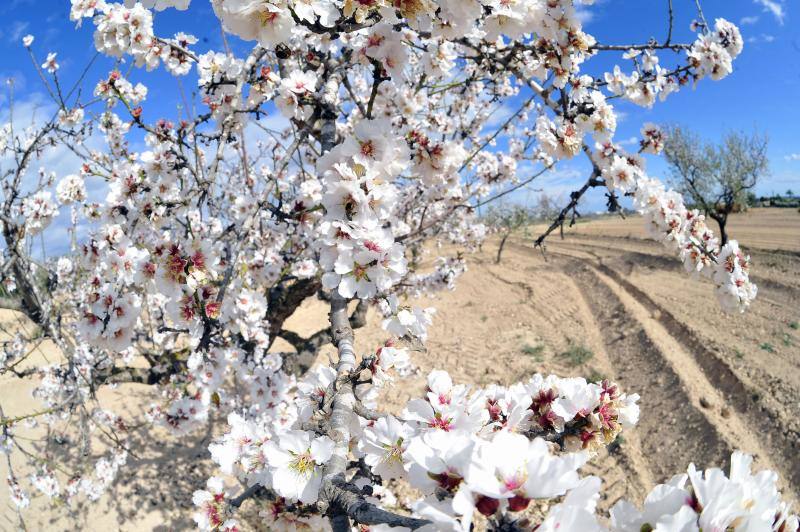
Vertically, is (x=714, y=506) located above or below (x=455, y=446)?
below

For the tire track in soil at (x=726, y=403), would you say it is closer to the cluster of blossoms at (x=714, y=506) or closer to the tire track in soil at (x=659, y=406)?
the tire track in soil at (x=659, y=406)

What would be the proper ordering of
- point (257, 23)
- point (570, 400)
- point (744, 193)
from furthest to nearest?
point (744, 193) → point (570, 400) → point (257, 23)

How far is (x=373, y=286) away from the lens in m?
1.41

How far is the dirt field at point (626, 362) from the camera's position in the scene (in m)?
4.73

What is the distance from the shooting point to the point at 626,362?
7.35m

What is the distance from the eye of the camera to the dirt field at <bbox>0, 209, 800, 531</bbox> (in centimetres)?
473

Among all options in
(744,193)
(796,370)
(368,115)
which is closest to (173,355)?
(368,115)

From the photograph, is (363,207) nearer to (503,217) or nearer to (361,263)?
(361,263)

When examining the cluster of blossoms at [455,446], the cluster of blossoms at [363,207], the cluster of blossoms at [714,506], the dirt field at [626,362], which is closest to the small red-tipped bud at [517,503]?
the cluster of blossoms at [455,446]

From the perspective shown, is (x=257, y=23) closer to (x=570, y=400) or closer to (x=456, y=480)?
(x=456, y=480)

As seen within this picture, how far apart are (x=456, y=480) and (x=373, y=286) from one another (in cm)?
77

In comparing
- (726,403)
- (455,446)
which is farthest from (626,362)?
(455,446)

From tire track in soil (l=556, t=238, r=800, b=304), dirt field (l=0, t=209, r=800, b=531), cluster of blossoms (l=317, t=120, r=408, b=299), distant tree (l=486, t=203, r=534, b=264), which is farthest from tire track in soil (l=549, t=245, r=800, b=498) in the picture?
distant tree (l=486, t=203, r=534, b=264)

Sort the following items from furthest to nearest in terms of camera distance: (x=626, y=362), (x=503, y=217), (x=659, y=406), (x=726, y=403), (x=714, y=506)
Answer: (x=503, y=217), (x=626, y=362), (x=659, y=406), (x=726, y=403), (x=714, y=506)
